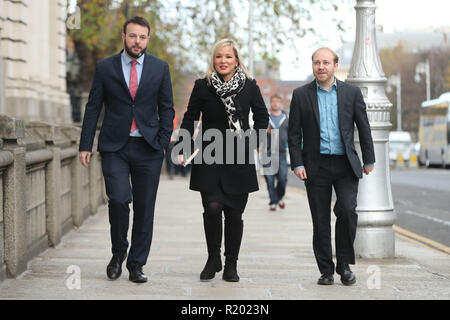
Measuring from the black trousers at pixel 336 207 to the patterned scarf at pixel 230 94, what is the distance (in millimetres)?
729

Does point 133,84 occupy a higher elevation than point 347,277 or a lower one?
higher

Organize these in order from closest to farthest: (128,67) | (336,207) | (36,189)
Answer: (128,67)
(336,207)
(36,189)

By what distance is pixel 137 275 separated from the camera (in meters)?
6.73

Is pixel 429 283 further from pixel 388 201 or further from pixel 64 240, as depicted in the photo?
pixel 64 240

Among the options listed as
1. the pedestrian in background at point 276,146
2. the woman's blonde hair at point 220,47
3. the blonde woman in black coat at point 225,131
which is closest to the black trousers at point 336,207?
the blonde woman in black coat at point 225,131

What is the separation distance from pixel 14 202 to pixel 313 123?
7.79 feet

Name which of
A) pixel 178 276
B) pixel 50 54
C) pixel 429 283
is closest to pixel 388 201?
pixel 429 283

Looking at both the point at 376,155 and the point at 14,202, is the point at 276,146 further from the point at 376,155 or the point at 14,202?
the point at 14,202

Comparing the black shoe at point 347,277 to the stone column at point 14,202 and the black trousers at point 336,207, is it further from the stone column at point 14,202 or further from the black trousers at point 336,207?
the stone column at point 14,202

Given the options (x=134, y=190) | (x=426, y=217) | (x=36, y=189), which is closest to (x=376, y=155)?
(x=134, y=190)

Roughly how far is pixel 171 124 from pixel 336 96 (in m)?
1.29

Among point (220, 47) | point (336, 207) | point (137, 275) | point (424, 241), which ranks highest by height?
point (220, 47)

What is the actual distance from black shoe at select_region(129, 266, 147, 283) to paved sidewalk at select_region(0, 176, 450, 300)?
2.1 inches

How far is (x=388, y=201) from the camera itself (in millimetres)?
8438
